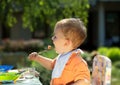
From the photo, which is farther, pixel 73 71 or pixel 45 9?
pixel 45 9

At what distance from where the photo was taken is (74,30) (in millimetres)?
3301

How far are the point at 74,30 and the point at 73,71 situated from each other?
0.30m

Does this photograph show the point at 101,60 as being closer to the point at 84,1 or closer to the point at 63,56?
the point at 63,56

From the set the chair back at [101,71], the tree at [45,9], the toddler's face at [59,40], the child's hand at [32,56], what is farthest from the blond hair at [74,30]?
the tree at [45,9]

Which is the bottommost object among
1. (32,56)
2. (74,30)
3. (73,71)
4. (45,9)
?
(73,71)

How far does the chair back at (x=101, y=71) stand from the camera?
12.6 ft

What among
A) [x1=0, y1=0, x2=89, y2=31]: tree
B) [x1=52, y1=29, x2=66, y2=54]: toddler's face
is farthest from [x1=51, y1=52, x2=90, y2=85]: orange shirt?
[x1=0, y1=0, x2=89, y2=31]: tree

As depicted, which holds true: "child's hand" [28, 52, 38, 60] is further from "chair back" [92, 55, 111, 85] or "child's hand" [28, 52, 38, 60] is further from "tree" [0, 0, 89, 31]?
"tree" [0, 0, 89, 31]

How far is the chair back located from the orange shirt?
0.52m

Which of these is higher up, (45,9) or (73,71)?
(45,9)

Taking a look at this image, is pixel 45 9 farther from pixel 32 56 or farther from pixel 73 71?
pixel 73 71

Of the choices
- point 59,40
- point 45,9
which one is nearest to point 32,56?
point 59,40

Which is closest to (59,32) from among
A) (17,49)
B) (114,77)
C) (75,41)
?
(75,41)

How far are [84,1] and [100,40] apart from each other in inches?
780
